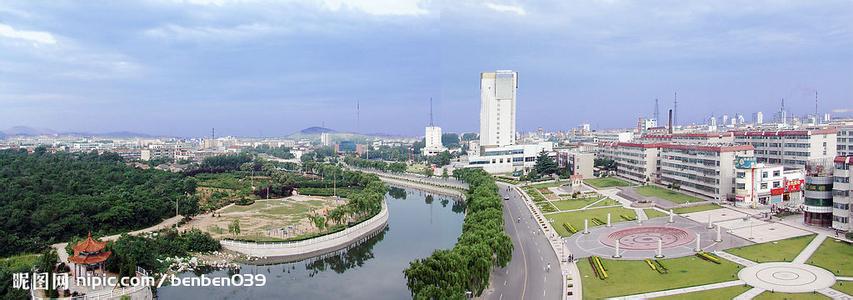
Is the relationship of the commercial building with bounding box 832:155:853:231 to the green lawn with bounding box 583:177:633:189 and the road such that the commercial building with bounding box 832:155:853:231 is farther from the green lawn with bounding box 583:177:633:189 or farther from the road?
the green lawn with bounding box 583:177:633:189

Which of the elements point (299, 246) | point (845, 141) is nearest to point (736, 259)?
point (299, 246)

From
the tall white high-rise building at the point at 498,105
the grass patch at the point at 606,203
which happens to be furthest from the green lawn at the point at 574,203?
the tall white high-rise building at the point at 498,105

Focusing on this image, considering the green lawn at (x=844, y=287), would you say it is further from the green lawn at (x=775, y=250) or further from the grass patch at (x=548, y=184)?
the grass patch at (x=548, y=184)

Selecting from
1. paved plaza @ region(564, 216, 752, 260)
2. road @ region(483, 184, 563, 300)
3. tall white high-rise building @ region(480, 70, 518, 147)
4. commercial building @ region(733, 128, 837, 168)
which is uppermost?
tall white high-rise building @ region(480, 70, 518, 147)

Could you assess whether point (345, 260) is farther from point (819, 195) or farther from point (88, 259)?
point (819, 195)

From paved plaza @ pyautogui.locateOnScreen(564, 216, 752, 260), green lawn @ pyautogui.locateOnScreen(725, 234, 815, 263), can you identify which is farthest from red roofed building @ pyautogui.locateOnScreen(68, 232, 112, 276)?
green lawn @ pyautogui.locateOnScreen(725, 234, 815, 263)

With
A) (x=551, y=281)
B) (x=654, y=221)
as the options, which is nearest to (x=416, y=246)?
(x=551, y=281)
